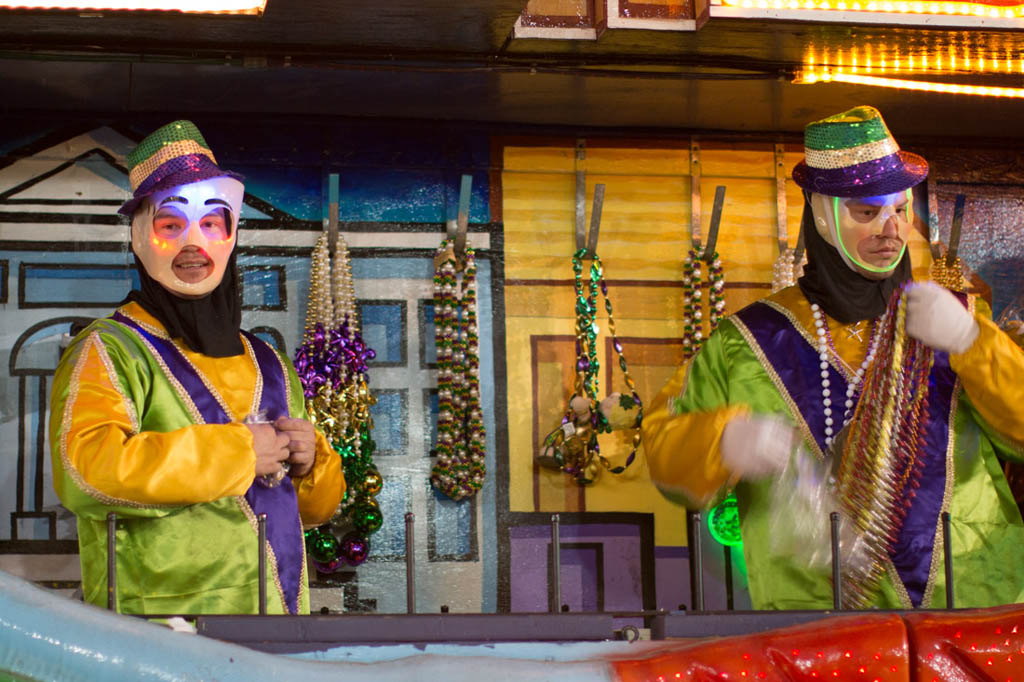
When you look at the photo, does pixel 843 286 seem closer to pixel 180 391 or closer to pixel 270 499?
pixel 270 499

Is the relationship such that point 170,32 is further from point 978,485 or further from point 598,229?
point 978,485

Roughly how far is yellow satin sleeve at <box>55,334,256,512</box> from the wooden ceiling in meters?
1.04

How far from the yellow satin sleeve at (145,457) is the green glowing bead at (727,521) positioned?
4.83 feet

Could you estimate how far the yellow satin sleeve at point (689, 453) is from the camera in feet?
9.42

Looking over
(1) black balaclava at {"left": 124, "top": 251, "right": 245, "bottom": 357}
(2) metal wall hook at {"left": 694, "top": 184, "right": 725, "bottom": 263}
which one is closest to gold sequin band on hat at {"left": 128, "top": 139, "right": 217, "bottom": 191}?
(1) black balaclava at {"left": 124, "top": 251, "right": 245, "bottom": 357}

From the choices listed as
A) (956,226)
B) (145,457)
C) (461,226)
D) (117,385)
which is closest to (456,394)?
(461,226)

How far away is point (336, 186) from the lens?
389 centimetres

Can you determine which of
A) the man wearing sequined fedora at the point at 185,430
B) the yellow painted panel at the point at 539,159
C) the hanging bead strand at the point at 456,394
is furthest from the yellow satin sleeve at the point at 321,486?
the yellow painted panel at the point at 539,159

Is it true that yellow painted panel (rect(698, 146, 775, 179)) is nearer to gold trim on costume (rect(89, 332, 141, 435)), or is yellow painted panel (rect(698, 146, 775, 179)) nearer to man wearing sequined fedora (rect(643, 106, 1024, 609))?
man wearing sequined fedora (rect(643, 106, 1024, 609))

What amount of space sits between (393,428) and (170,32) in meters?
1.25

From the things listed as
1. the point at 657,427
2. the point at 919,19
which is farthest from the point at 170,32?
the point at 919,19

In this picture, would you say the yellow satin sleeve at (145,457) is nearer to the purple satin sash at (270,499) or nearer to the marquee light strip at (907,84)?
the purple satin sash at (270,499)

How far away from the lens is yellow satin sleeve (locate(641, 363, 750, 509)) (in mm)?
2871

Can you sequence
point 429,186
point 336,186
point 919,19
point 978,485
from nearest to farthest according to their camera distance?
1. point 978,485
2. point 919,19
3. point 336,186
4. point 429,186
